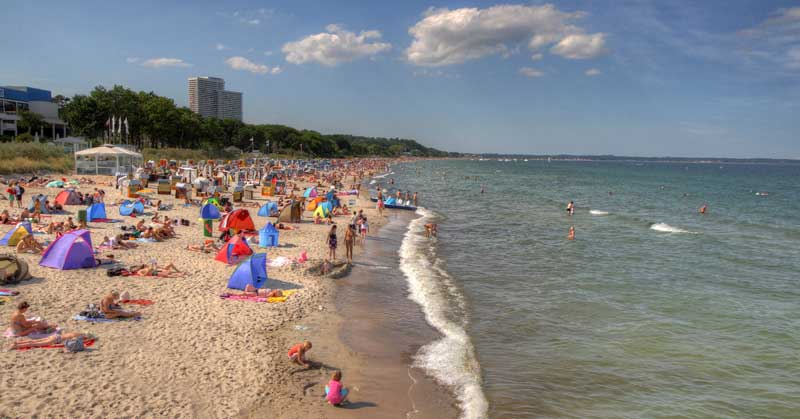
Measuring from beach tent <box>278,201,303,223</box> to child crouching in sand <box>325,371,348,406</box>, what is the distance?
14.9 m

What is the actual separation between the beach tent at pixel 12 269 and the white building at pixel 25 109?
172 ft

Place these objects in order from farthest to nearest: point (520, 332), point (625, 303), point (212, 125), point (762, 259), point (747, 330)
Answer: point (212, 125)
point (762, 259)
point (625, 303)
point (747, 330)
point (520, 332)

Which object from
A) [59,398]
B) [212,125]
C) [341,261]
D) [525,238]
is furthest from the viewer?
[212,125]

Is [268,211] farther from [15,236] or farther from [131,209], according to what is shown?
[15,236]

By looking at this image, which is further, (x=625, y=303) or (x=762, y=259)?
(x=762, y=259)

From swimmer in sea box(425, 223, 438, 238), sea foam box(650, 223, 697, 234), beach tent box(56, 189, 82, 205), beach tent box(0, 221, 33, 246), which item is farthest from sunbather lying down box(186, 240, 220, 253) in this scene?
sea foam box(650, 223, 697, 234)

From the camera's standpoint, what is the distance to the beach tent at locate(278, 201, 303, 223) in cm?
2127

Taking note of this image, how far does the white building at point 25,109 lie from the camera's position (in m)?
51.6

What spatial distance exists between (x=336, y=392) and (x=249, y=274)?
206 inches

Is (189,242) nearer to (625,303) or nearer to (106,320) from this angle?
(106,320)

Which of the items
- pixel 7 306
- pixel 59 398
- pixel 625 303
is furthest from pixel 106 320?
pixel 625 303

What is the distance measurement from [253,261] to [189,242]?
17.4ft

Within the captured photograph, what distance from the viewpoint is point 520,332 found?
418 inches

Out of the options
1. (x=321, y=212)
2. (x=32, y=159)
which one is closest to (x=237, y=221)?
(x=321, y=212)
